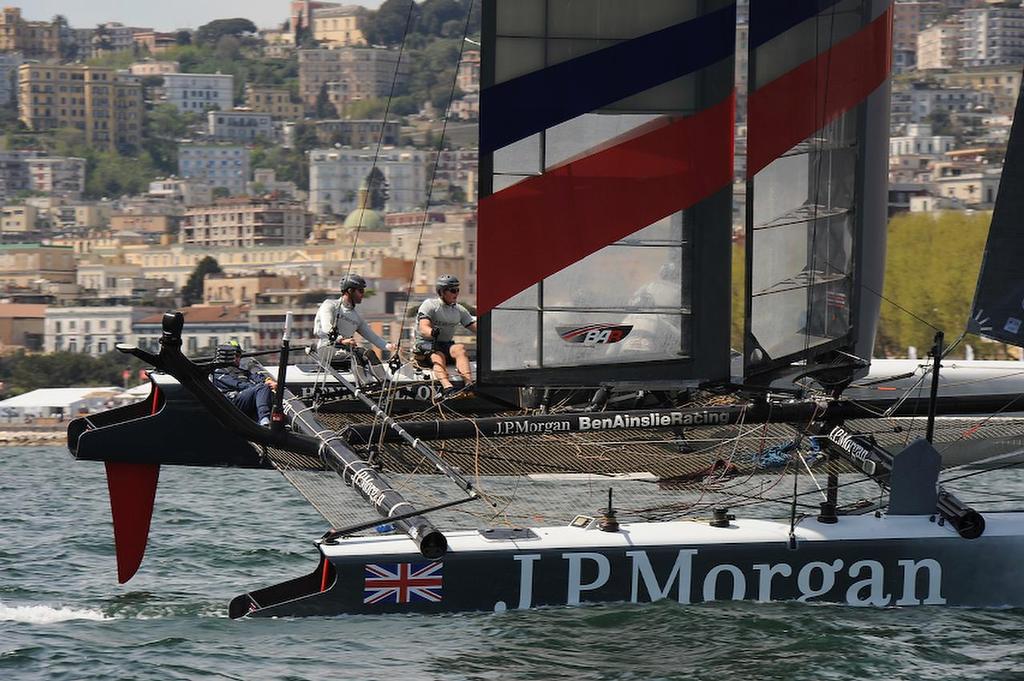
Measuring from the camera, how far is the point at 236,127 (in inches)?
5177

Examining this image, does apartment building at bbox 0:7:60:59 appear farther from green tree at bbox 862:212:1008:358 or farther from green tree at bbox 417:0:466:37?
green tree at bbox 862:212:1008:358

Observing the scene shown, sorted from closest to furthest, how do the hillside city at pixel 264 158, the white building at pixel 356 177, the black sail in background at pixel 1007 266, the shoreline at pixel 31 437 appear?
the black sail in background at pixel 1007 266 < the shoreline at pixel 31 437 < the hillside city at pixel 264 158 < the white building at pixel 356 177

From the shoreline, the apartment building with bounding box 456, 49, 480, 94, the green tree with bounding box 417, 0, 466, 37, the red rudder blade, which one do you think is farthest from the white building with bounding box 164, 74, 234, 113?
the red rudder blade

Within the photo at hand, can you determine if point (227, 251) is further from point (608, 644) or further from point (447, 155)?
point (608, 644)

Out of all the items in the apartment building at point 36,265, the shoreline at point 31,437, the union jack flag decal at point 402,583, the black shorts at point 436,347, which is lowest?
the shoreline at point 31,437

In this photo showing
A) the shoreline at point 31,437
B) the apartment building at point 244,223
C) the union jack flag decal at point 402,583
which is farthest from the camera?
the apartment building at point 244,223

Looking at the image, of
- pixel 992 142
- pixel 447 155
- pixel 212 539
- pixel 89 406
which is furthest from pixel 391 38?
pixel 212 539

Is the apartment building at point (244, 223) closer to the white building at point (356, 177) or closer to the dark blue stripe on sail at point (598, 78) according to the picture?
the white building at point (356, 177)

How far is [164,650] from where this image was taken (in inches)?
262

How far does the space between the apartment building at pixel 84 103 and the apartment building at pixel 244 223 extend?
18.7 meters

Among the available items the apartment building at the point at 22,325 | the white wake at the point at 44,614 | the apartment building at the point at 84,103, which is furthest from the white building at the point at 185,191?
the white wake at the point at 44,614

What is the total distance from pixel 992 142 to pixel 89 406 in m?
62.7

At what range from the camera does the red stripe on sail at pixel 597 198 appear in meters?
7.21

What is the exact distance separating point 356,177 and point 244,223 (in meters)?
11.1
